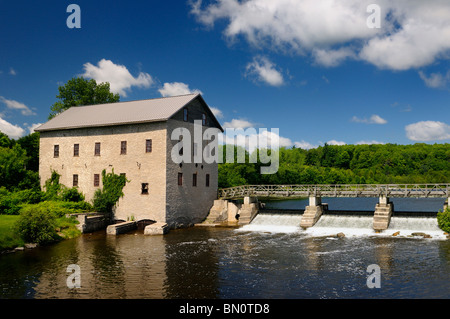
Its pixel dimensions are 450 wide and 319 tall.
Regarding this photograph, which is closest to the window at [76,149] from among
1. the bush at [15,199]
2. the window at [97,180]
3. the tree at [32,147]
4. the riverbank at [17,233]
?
the window at [97,180]

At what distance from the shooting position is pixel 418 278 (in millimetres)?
18578

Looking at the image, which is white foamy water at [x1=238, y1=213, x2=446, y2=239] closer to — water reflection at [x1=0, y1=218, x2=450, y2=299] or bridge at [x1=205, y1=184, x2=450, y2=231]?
bridge at [x1=205, y1=184, x2=450, y2=231]

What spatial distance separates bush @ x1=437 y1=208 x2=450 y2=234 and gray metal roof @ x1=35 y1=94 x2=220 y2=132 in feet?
87.0

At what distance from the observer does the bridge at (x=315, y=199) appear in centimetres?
3400

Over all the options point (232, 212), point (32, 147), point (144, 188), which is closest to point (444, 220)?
point (232, 212)

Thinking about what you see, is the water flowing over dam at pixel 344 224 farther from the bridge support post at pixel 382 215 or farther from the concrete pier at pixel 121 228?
the concrete pier at pixel 121 228

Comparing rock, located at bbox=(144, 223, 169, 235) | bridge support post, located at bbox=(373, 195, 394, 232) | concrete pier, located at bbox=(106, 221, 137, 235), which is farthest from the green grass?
bridge support post, located at bbox=(373, 195, 394, 232)

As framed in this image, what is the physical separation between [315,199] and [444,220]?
1200cm

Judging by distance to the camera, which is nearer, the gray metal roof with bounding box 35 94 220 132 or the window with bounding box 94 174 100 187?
the gray metal roof with bounding box 35 94 220 132

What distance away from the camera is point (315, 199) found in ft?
126

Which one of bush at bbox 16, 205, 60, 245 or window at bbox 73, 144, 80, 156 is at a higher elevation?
window at bbox 73, 144, 80, 156

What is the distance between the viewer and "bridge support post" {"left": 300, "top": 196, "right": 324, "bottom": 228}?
3619 cm

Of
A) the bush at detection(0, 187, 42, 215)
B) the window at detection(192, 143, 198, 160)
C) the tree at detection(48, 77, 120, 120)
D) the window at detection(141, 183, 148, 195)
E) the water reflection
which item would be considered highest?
the tree at detection(48, 77, 120, 120)
